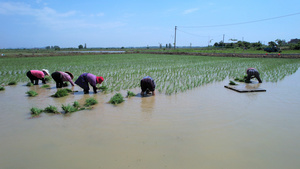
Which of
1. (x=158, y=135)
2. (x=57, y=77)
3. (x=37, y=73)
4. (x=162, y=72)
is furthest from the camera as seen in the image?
(x=162, y=72)

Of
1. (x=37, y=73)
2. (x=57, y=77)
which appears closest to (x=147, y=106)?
(x=57, y=77)

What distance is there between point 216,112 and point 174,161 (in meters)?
2.28

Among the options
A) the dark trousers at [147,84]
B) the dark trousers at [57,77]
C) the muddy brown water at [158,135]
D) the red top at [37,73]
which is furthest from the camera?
the red top at [37,73]

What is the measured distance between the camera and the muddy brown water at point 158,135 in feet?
8.42

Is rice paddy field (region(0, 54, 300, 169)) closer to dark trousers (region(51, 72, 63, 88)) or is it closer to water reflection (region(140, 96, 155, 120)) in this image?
water reflection (region(140, 96, 155, 120))

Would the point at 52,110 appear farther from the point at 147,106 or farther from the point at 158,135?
the point at 158,135

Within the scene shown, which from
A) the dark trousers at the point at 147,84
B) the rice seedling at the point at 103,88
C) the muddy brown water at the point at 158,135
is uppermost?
the dark trousers at the point at 147,84

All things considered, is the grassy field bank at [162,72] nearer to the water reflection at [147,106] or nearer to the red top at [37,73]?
the water reflection at [147,106]

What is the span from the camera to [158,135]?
3275 millimetres

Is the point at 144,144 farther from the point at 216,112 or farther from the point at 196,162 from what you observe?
the point at 216,112

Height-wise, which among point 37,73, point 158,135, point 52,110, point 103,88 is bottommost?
point 158,135

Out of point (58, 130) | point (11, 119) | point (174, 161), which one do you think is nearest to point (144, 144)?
point (174, 161)

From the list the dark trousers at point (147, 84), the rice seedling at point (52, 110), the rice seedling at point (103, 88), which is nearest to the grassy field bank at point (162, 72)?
the rice seedling at point (103, 88)

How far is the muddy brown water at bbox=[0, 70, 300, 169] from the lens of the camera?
2.57 metres
